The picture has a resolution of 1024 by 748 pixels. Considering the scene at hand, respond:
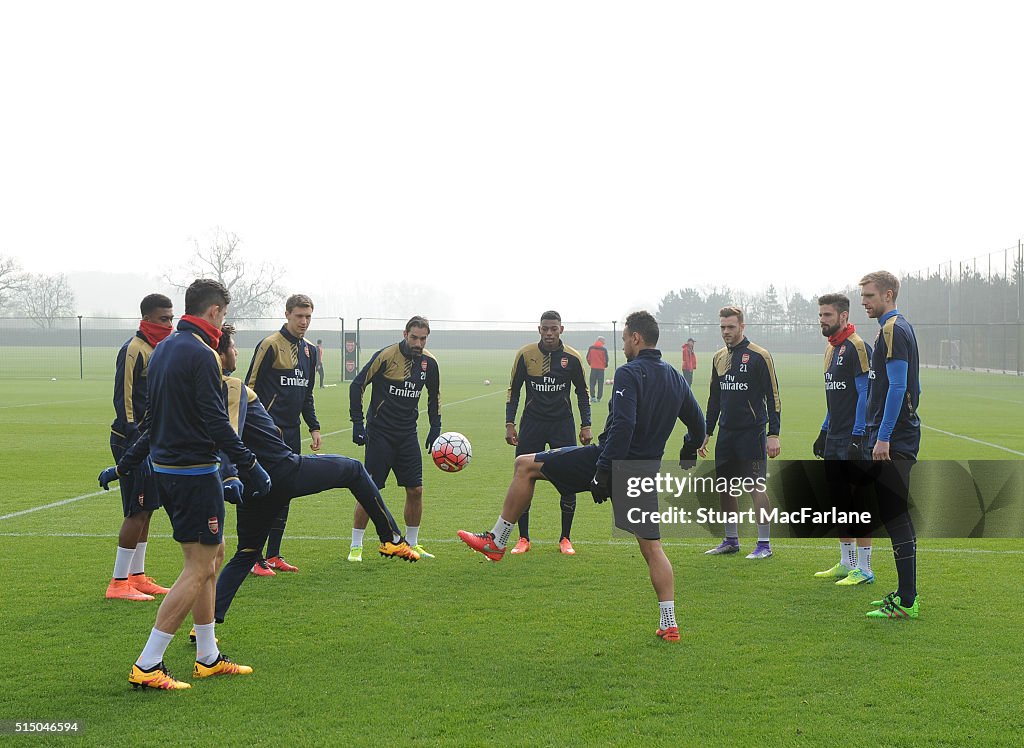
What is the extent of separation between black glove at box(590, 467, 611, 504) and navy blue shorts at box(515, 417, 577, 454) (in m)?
3.04

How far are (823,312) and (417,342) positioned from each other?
3414 mm

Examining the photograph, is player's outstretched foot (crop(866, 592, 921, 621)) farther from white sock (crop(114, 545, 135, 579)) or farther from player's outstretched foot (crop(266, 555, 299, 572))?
white sock (crop(114, 545, 135, 579))

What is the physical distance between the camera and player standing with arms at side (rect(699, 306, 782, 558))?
873 cm

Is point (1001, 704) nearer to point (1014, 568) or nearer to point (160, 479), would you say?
point (1014, 568)

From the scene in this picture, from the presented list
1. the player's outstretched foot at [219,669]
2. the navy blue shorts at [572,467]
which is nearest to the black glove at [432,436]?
the navy blue shorts at [572,467]

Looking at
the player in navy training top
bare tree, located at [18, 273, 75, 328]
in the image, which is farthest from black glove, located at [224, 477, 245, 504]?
bare tree, located at [18, 273, 75, 328]

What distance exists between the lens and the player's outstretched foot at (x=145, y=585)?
7.07 meters

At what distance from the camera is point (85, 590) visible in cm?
715

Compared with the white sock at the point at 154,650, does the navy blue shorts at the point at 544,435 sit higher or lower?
higher

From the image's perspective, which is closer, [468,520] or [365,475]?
[365,475]

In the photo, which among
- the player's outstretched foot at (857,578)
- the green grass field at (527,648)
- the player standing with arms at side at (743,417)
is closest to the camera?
the green grass field at (527,648)

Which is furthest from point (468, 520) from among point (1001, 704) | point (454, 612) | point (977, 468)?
point (977, 468)

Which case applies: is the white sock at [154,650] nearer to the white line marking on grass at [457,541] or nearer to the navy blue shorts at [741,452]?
the white line marking on grass at [457,541]

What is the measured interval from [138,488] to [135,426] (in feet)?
1.45
